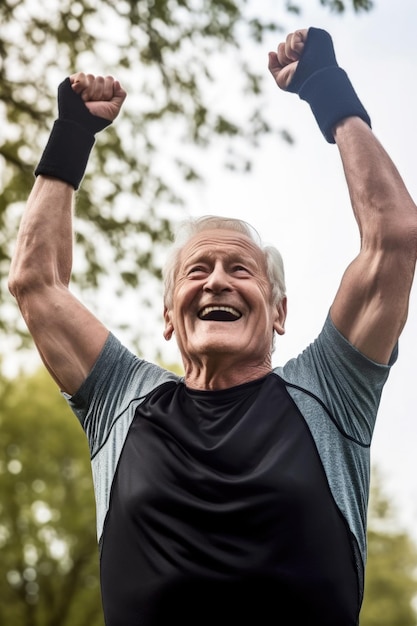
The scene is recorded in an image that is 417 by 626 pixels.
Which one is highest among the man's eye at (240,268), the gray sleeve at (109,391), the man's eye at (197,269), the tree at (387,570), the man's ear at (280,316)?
the man's eye at (240,268)

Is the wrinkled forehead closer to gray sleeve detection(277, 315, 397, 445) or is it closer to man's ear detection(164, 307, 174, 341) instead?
man's ear detection(164, 307, 174, 341)

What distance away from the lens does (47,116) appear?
8.08 meters

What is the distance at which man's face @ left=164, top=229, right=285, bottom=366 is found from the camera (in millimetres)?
2428

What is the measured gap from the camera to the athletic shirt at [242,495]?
2.03 meters

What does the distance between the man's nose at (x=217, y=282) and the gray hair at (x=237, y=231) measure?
177 mm

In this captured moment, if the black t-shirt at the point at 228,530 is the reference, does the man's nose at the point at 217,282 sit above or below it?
above

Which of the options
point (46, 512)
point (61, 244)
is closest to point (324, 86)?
point (61, 244)

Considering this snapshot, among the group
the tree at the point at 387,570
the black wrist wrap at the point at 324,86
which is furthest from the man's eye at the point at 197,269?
the tree at the point at 387,570

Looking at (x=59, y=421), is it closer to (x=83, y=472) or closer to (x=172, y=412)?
(x=83, y=472)

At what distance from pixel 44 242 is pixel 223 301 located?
0.56 metres

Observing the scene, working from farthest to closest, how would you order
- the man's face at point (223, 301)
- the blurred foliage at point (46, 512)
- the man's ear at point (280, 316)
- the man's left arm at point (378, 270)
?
the blurred foliage at point (46, 512) < the man's ear at point (280, 316) < the man's face at point (223, 301) < the man's left arm at point (378, 270)

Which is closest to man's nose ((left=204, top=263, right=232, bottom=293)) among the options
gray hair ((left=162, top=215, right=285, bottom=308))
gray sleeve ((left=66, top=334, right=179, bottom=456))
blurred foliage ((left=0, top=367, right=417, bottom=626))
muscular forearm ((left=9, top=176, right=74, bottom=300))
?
gray hair ((left=162, top=215, right=285, bottom=308))

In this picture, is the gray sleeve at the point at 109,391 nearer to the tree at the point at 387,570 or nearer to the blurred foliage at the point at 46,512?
the blurred foliage at the point at 46,512

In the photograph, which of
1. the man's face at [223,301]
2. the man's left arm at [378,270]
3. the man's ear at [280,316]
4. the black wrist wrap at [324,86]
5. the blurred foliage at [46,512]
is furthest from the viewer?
the blurred foliage at [46,512]
